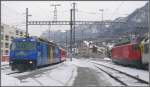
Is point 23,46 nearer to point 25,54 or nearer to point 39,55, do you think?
point 25,54

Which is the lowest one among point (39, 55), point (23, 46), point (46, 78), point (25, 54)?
point (46, 78)

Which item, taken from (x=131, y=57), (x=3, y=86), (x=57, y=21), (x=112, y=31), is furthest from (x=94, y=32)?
(x=3, y=86)

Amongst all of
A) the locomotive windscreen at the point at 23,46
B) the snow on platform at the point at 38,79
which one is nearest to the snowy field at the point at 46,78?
the snow on platform at the point at 38,79

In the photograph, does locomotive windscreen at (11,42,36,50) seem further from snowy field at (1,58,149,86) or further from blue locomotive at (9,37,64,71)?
snowy field at (1,58,149,86)

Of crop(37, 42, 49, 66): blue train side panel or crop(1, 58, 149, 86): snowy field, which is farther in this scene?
crop(37, 42, 49, 66): blue train side panel

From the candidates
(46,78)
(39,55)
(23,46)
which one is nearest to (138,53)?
(39,55)

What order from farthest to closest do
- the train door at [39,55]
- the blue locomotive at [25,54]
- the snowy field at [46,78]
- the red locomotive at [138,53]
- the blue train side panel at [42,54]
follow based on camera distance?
the blue train side panel at [42,54], the train door at [39,55], the blue locomotive at [25,54], the red locomotive at [138,53], the snowy field at [46,78]

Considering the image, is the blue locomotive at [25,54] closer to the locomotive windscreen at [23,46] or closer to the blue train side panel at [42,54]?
the locomotive windscreen at [23,46]

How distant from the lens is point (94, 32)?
371 ft

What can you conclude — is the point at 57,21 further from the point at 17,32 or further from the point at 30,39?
the point at 17,32

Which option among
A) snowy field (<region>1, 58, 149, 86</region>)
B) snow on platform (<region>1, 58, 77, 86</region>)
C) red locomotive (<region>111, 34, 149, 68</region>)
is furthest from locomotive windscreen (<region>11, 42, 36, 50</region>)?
snow on platform (<region>1, 58, 77, 86</region>)

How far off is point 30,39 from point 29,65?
2.20 m

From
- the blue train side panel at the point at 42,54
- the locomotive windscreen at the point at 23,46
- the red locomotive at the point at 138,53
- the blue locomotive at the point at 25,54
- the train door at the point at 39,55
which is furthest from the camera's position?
the blue train side panel at the point at 42,54

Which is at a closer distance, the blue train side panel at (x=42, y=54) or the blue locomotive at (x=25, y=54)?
the blue locomotive at (x=25, y=54)
